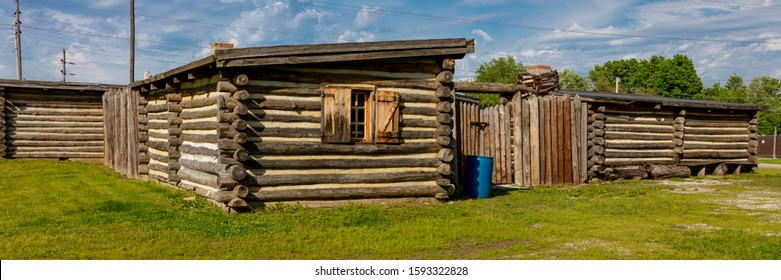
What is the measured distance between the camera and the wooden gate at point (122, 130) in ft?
62.4

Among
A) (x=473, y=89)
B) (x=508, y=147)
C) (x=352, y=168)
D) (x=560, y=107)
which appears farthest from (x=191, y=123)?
(x=560, y=107)

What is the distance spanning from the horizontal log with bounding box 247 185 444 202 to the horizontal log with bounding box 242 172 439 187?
13 cm

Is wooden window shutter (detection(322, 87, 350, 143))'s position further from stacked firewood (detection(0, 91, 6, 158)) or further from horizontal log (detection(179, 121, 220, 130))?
stacked firewood (detection(0, 91, 6, 158))

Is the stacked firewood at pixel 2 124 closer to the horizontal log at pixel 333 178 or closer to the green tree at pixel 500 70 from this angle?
the horizontal log at pixel 333 178

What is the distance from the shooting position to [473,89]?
16.5 meters

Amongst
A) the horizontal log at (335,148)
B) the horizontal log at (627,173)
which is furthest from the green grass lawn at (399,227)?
the horizontal log at (627,173)

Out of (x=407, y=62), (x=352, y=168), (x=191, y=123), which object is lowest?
(x=352, y=168)

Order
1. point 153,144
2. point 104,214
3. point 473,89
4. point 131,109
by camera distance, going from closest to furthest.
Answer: point 104,214 → point 473,89 → point 153,144 → point 131,109

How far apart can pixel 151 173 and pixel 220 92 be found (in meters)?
7.46

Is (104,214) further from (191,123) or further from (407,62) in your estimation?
(407,62)

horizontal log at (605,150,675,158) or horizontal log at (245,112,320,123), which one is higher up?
horizontal log at (245,112,320,123)

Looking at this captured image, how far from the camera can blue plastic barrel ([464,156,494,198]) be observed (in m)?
14.8

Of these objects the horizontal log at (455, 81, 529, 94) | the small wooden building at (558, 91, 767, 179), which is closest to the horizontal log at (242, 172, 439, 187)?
the horizontal log at (455, 81, 529, 94)

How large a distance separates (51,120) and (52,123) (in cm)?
11
